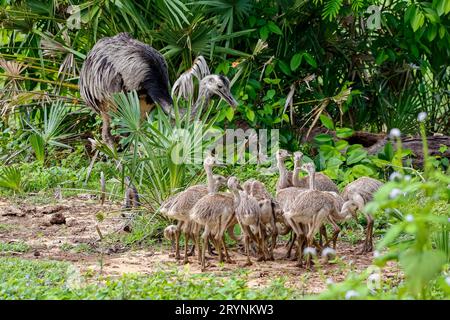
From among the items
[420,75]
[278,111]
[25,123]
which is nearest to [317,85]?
[278,111]

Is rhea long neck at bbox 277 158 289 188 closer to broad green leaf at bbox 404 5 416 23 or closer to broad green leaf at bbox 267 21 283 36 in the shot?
broad green leaf at bbox 267 21 283 36

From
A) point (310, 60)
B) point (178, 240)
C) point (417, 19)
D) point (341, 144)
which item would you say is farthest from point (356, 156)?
point (178, 240)

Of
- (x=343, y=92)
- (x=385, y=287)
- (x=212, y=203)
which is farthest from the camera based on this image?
(x=343, y=92)

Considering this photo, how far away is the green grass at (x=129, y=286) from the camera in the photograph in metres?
5.61

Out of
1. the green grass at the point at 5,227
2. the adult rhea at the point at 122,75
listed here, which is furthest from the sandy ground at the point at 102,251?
the adult rhea at the point at 122,75

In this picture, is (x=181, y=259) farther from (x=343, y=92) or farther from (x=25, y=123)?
(x=25, y=123)

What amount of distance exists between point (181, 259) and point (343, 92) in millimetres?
3428

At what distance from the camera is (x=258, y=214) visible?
683cm

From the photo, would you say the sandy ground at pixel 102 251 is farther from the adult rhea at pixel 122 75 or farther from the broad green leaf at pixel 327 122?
the broad green leaf at pixel 327 122

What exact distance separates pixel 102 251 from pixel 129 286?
1.70 meters

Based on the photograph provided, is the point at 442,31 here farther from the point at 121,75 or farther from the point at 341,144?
the point at 121,75

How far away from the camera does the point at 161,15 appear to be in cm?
1051

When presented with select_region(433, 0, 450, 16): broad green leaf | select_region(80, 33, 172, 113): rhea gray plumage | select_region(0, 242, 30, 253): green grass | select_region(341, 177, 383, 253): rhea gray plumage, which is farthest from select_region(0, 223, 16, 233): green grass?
select_region(433, 0, 450, 16): broad green leaf

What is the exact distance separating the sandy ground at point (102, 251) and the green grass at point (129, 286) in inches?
7.5
